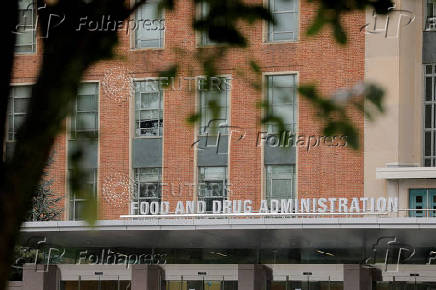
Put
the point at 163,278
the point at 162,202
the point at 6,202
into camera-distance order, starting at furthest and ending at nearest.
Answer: the point at 162,202 < the point at 163,278 < the point at 6,202

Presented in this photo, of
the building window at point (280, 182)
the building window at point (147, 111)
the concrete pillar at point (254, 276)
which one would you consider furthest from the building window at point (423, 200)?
the building window at point (147, 111)

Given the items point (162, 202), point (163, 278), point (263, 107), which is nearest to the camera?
point (263, 107)

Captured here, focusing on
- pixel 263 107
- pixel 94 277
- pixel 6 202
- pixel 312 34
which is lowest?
pixel 94 277

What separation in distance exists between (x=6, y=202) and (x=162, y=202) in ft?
127

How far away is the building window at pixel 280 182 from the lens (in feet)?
140

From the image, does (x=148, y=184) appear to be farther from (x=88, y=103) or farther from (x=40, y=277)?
(x=40, y=277)

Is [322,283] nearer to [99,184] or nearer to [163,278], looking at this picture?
[163,278]

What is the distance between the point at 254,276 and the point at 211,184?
6381 millimetres

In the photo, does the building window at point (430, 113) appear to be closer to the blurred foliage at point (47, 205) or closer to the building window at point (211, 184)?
the building window at point (211, 184)

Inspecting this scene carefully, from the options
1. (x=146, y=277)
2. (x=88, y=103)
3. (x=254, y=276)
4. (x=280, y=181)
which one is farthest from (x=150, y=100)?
(x=254, y=276)

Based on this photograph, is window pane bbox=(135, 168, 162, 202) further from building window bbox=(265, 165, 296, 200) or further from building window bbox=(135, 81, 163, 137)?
building window bbox=(265, 165, 296, 200)

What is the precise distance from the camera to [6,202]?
420 centimetres

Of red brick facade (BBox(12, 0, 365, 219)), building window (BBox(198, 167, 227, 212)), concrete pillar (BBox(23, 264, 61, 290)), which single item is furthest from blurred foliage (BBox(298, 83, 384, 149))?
building window (BBox(198, 167, 227, 212))

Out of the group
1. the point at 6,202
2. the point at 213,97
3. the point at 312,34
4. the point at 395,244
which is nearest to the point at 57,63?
the point at 6,202
